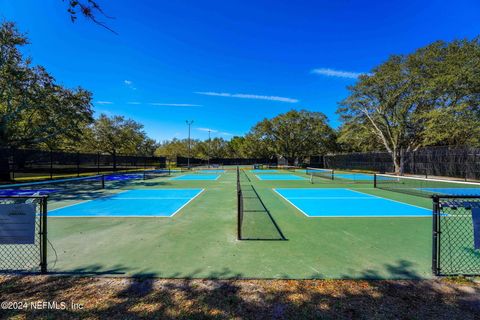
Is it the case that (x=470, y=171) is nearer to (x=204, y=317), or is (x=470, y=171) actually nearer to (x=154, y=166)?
(x=204, y=317)

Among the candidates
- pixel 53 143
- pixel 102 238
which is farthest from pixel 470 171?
pixel 53 143

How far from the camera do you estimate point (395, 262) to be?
431cm

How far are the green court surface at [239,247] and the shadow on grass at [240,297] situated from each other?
277 millimetres

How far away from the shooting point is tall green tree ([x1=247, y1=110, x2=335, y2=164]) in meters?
47.2

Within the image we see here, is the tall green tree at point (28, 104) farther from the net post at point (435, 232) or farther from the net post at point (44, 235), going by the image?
the net post at point (435, 232)

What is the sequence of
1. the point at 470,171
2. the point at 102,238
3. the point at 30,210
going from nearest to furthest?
the point at 30,210
the point at 102,238
the point at 470,171

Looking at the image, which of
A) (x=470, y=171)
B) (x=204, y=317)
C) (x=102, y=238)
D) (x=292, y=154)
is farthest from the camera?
(x=292, y=154)

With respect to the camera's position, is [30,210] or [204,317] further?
[30,210]

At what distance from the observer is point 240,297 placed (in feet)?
10.2

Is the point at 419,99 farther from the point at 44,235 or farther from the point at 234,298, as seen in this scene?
the point at 44,235

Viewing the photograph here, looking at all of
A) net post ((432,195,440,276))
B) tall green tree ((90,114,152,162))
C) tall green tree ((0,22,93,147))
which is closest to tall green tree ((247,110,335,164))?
tall green tree ((90,114,152,162))

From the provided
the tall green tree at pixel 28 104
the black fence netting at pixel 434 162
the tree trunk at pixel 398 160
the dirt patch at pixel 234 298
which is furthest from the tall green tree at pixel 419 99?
the tall green tree at pixel 28 104

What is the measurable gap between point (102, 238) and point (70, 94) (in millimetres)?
21369

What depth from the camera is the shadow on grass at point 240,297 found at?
9.02 ft
